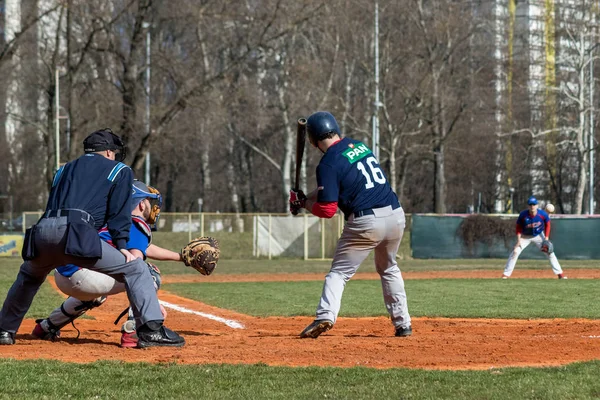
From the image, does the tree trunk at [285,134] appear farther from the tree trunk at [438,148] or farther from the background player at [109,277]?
the background player at [109,277]

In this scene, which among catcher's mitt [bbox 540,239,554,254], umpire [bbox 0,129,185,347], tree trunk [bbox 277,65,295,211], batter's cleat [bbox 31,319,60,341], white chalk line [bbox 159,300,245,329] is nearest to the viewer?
umpire [bbox 0,129,185,347]

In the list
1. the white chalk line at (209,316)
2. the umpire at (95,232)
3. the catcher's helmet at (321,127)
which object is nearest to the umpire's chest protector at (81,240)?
the umpire at (95,232)

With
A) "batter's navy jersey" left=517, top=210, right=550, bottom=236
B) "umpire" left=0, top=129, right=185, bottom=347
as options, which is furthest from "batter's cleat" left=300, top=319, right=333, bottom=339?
"batter's navy jersey" left=517, top=210, right=550, bottom=236

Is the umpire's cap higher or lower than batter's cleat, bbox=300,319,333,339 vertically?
higher

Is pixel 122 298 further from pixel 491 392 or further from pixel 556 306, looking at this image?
pixel 491 392

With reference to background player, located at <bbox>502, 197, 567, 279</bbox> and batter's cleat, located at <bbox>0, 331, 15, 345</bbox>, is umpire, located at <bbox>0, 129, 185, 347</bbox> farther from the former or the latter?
background player, located at <bbox>502, 197, 567, 279</bbox>

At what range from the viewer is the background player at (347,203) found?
317 inches

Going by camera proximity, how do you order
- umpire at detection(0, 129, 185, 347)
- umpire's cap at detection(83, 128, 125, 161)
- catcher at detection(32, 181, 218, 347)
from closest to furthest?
umpire at detection(0, 129, 185, 347) < umpire's cap at detection(83, 128, 125, 161) < catcher at detection(32, 181, 218, 347)

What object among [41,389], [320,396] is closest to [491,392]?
[320,396]

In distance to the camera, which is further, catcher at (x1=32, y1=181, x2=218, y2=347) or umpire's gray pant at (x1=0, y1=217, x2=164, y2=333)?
catcher at (x1=32, y1=181, x2=218, y2=347)

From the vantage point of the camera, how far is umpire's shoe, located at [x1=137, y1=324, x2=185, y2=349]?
755cm

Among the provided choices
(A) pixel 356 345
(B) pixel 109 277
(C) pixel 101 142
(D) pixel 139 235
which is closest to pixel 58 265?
(B) pixel 109 277

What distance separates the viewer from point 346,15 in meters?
42.7

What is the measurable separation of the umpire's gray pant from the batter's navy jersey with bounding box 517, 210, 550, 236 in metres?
14.1
